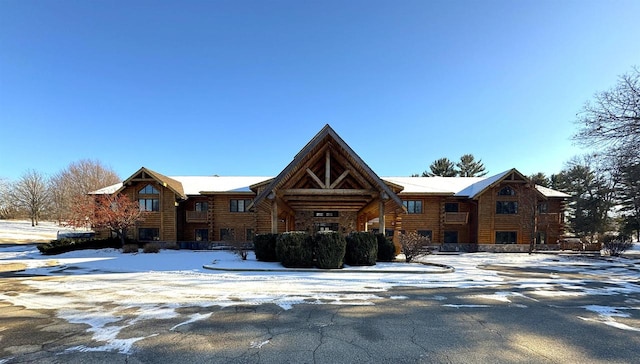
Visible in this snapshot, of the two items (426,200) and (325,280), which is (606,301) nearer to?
(325,280)

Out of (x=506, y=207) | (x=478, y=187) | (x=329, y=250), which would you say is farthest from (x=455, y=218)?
(x=329, y=250)

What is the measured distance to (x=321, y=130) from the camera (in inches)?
538

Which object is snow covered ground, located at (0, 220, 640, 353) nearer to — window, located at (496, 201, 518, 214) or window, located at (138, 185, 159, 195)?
window, located at (138, 185, 159, 195)

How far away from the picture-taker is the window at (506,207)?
2772cm

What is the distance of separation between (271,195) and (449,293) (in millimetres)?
8553

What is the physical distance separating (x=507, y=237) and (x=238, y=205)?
85.9 feet

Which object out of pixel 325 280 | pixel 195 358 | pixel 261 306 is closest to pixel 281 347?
pixel 195 358

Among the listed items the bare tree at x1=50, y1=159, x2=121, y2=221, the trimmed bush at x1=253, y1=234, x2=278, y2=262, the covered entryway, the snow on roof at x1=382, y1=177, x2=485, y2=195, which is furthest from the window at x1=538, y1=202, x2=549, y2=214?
the bare tree at x1=50, y1=159, x2=121, y2=221

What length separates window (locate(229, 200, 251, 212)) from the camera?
92.6 feet

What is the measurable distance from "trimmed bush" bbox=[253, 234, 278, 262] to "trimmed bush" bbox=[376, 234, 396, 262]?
526 cm

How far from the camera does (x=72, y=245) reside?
2214 cm

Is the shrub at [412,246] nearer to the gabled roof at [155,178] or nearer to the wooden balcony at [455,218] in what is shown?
the wooden balcony at [455,218]

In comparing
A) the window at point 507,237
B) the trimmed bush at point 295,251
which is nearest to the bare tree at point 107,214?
the trimmed bush at point 295,251

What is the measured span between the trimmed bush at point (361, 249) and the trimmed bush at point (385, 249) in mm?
1077
